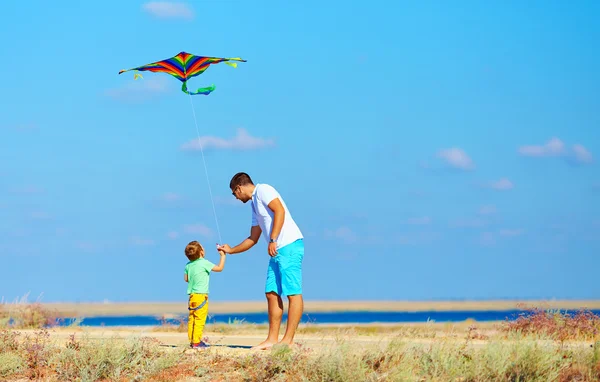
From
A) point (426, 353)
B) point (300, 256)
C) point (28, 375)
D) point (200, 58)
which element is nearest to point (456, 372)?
point (426, 353)

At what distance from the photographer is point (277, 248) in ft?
41.8

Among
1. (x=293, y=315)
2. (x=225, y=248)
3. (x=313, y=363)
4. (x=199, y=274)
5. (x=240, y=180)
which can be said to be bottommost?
(x=313, y=363)

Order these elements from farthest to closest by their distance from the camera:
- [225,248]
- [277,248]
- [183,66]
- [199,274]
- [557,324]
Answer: [557,324]
[183,66]
[199,274]
[225,248]
[277,248]

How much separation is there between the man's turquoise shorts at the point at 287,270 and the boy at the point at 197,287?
124cm

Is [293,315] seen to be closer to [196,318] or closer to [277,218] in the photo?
[277,218]

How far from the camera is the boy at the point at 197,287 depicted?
13.9 metres

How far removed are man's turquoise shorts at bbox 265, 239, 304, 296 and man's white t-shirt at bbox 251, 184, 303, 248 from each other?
0.30 feet

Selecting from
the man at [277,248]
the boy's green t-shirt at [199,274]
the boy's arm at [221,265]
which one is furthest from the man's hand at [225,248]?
the man at [277,248]

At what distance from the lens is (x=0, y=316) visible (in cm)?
2373

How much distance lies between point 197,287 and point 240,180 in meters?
1.93

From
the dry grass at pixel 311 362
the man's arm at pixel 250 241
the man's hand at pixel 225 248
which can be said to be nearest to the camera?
the dry grass at pixel 311 362

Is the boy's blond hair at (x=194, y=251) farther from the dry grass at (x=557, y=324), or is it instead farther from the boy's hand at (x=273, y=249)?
the dry grass at (x=557, y=324)

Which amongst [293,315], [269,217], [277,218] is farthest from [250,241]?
[293,315]

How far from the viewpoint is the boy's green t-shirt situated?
14.0 metres
